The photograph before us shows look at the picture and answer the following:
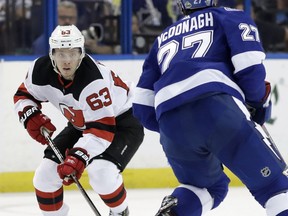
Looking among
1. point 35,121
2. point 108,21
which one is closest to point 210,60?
point 35,121

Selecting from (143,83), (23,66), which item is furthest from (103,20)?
(143,83)

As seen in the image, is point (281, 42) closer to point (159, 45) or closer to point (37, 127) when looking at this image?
point (37, 127)

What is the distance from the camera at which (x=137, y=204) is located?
5.28 metres

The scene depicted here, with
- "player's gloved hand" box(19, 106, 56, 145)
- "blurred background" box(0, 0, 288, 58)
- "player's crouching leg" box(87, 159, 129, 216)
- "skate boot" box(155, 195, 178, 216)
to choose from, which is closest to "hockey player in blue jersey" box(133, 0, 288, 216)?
"skate boot" box(155, 195, 178, 216)

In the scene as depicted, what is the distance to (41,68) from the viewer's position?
13.7 ft

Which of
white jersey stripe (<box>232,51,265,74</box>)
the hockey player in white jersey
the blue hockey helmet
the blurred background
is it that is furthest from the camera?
the blurred background

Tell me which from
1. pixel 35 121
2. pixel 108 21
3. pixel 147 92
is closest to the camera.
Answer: pixel 147 92

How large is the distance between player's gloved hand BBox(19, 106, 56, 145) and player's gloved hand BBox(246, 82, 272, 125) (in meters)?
1.14

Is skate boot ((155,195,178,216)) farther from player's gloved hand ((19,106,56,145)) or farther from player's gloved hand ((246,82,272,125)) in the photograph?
player's gloved hand ((19,106,56,145))

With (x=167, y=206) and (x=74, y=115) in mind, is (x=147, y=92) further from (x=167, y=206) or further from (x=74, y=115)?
(x=74, y=115)

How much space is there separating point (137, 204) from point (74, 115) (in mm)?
1277

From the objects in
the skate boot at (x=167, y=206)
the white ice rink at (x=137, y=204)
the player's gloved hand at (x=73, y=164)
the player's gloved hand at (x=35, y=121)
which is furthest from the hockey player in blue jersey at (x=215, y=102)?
the white ice rink at (x=137, y=204)

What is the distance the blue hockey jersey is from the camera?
123 inches

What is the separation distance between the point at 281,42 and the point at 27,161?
189cm
